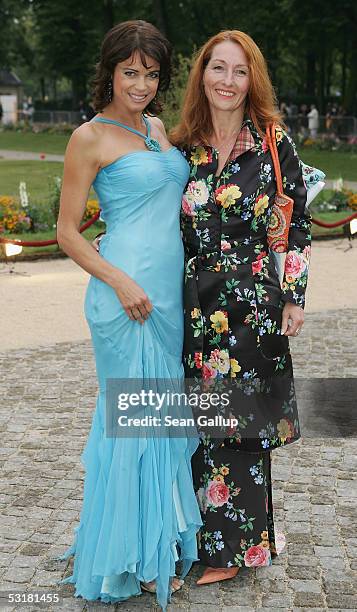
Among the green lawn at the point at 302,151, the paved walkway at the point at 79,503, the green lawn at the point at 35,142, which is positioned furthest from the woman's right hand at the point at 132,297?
the green lawn at the point at 35,142

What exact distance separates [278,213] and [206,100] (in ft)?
1.84

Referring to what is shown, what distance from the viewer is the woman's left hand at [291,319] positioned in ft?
12.3

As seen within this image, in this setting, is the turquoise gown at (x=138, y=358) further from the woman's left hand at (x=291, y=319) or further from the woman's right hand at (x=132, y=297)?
the woman's left hand at (x=291, y=319)

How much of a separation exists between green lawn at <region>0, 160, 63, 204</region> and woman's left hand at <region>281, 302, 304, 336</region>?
1555 cm

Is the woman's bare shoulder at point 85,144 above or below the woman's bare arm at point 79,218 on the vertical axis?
→ above

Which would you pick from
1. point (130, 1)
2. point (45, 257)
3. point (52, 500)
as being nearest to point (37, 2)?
point (130, 1)

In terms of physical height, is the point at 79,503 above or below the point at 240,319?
below

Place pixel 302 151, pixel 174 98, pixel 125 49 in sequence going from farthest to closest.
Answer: pixel 302 151, pixel 174 98, pixel 125 49

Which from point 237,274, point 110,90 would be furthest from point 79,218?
point 237,274

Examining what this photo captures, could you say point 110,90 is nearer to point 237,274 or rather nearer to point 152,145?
point 152,145

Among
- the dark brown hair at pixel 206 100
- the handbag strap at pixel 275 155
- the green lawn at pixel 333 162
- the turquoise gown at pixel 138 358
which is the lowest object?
the green lawn at pixel 333 162

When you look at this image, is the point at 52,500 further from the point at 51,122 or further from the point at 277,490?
the point at 51,122

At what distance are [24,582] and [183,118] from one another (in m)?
2.17

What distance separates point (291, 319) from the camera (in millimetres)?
3748
